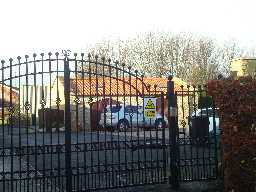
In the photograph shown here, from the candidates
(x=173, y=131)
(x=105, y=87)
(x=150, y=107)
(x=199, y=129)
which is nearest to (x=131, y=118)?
(x=150, y=107)

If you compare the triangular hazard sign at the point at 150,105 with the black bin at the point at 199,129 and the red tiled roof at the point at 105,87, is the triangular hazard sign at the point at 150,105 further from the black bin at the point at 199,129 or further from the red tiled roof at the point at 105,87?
the black bin at the point at 199,129

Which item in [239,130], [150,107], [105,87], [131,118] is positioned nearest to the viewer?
[239,130]

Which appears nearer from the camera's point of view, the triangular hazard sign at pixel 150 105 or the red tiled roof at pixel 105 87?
the red tiled roof at pixel 105 87

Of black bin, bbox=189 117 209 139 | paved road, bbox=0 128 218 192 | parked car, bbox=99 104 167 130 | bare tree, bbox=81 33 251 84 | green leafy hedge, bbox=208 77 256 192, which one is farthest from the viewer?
bare tree, bbox=81 33 251 84

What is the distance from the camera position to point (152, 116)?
28.8ft

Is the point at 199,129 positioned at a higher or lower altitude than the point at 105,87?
lower

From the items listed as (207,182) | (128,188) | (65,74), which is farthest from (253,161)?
(65,74)

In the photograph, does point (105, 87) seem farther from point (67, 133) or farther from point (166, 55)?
point (166, 55)

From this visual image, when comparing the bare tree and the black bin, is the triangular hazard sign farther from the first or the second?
the bare tree

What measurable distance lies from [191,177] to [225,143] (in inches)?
59.6

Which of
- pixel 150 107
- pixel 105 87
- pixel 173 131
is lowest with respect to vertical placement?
pixel 173 131

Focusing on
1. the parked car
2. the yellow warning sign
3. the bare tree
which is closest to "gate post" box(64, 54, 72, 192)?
the parked car

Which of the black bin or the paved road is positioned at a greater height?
the black bin

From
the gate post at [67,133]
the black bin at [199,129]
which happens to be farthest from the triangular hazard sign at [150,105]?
the gate post at [67,133]
